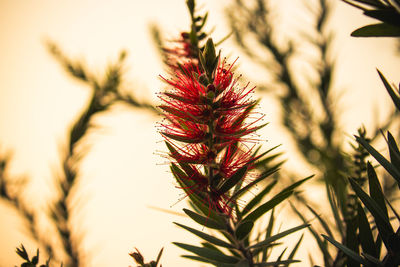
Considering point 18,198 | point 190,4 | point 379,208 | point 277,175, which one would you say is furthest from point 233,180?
point 18,198

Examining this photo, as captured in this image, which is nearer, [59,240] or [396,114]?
[59,240]

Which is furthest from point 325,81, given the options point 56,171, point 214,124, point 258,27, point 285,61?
point 56,171

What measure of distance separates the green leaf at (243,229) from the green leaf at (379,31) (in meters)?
0.24

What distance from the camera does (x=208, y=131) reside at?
1.08 feet

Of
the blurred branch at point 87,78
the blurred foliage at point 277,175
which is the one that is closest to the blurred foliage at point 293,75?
the blurred foliage at point 277,175

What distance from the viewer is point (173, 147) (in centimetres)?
35

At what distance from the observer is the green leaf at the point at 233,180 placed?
0.30 meters

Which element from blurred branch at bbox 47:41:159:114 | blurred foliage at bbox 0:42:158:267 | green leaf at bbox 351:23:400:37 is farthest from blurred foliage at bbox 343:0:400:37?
blurred branch at bbox 47:41:159:114

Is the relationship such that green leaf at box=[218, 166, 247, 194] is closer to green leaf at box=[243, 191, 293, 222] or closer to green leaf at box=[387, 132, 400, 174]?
green leaf at box=[243, 191, 293, 222]

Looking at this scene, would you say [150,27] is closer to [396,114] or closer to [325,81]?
[325,81]

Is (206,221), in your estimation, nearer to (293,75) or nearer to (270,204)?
(270,204)

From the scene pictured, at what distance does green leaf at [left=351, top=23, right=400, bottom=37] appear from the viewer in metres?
0.24

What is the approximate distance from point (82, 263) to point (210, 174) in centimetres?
69

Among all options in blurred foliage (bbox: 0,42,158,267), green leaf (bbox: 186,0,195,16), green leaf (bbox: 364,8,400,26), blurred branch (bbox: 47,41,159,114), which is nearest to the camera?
green leaf (bbox: 364,8,400,26)
